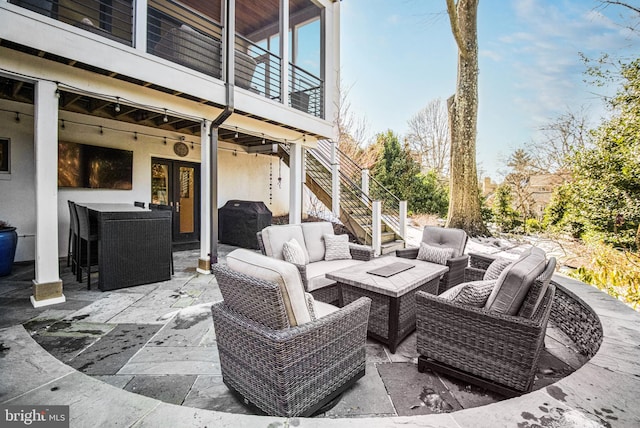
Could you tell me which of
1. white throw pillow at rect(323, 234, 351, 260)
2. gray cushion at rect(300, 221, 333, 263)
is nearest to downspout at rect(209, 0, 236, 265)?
gray cushion at rect(300, 221, 333, 263)

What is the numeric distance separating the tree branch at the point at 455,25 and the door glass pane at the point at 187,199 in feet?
23.9

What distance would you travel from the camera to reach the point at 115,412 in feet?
4.92

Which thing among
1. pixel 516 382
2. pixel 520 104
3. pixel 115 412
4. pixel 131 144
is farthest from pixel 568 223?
pixel 131 144

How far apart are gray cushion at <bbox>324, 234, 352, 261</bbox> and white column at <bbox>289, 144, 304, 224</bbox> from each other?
263 cm

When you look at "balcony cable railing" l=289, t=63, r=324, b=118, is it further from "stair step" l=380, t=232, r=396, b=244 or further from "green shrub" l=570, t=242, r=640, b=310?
"green shrub" l=570, t=242, r=640, b=310

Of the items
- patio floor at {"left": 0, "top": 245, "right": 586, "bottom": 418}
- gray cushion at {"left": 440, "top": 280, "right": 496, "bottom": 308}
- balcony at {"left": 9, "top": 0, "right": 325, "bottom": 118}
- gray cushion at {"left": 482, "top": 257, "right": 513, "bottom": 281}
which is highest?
balcony at {"left": 9, "top": 0, "right": 325, "bottom": 118}

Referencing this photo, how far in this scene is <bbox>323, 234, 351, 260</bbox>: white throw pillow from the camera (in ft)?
13.9

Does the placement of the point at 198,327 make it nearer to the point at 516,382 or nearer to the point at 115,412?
the point at 115,412

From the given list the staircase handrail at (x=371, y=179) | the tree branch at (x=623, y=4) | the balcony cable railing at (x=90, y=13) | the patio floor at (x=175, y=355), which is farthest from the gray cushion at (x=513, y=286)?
the tree branch at (x=623, y=4)

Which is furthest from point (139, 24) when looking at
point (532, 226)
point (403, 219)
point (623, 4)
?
point (532, 226)

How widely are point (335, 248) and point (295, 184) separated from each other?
288 centimetres

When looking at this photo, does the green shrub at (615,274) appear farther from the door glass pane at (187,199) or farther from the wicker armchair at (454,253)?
the door glass pane at (187,199)

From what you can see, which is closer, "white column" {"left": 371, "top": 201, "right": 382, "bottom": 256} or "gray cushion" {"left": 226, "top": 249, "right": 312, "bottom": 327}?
"gray cushion" {"left": 226, "top": 249, "right": 312, "bottom": 327}

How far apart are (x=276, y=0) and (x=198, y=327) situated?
6.62 m
